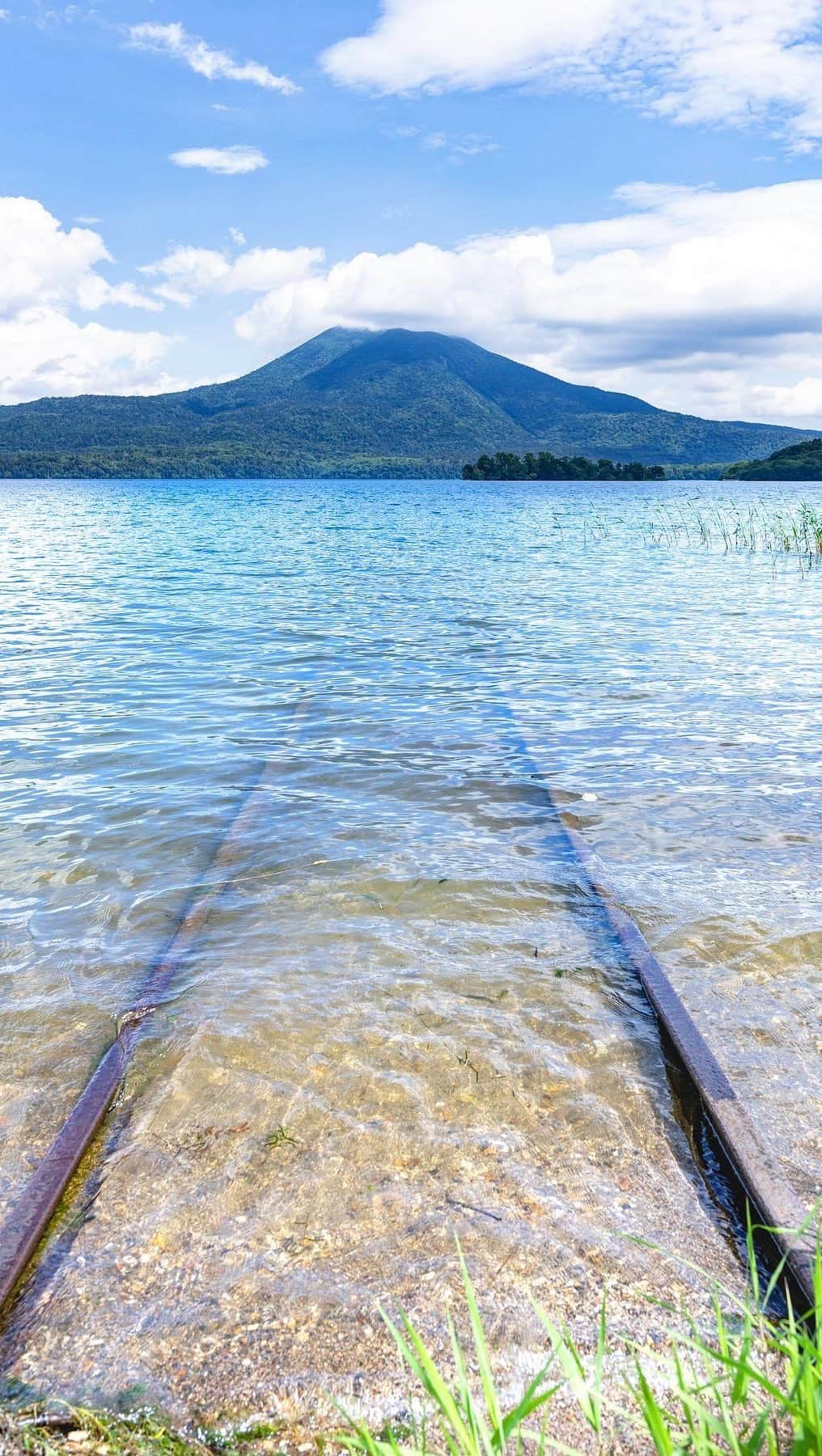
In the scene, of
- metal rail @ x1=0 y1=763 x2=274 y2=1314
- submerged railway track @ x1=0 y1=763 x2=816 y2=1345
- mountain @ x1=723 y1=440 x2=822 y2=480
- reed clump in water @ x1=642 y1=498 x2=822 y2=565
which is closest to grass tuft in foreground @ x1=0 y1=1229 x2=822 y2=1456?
submerged railway track @ x1=0 y1=763 x2=816 y2=1345

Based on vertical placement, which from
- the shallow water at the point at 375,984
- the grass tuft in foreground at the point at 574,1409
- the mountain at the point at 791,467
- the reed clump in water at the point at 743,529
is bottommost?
the shallow water at the point at 375,984

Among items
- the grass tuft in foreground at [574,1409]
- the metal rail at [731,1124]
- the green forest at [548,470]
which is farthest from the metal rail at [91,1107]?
the green forest at [548,470]

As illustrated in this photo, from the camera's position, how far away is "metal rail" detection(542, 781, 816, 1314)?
3.08m

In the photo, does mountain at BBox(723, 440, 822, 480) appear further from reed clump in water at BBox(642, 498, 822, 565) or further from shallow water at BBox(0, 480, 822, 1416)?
shallow water at BBox(0, 480, 822, 1416)

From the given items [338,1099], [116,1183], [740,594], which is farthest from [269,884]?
[740,594]

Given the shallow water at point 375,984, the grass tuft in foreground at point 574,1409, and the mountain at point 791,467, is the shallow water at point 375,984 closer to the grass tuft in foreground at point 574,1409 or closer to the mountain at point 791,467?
the grass tuft in foreground at point 574,1409

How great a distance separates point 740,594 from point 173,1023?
22.3m

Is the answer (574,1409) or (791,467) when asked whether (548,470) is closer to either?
(791,467)

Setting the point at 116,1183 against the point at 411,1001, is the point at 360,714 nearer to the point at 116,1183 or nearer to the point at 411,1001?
the point at 411,1001

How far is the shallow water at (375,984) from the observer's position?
3.22m

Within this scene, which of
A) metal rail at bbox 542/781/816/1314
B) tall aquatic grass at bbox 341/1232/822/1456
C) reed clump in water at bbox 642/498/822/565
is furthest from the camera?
reed clump in water at bbox 642/498/822/565

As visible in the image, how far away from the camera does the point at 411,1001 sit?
17.3ft

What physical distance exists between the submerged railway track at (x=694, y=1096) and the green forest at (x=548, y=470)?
6985 inches

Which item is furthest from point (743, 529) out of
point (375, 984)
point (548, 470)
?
point (548, 470)
